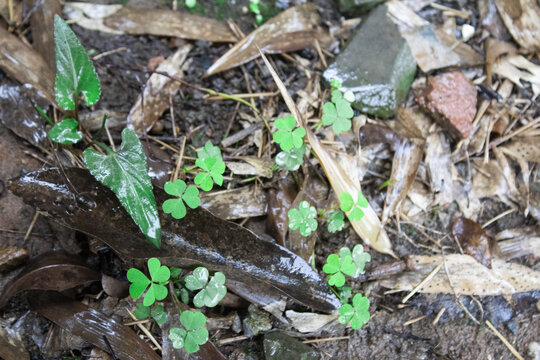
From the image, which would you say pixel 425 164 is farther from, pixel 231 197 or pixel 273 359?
pixel 273 359

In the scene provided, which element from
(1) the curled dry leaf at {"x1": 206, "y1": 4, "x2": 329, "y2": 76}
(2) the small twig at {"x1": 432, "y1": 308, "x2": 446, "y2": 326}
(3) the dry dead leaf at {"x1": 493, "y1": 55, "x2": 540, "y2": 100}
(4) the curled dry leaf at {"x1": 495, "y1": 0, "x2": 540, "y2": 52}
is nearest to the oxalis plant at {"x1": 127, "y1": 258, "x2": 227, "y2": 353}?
(2) the small twig at {"x1": 432, "y1": 308, "x2": 446, "y2": 326}

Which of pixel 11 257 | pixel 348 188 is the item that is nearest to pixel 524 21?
pixel 348 188

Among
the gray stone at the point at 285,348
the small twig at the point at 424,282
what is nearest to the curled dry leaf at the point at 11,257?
the gray stone at the point at 285,348

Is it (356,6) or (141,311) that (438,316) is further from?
(356,6)

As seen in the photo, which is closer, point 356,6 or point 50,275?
point 50,275

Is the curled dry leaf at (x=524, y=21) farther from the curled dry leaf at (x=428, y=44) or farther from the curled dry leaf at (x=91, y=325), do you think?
the curled dry leaf at (x=91, y=325)

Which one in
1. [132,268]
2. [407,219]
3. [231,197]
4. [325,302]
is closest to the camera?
[132,268]

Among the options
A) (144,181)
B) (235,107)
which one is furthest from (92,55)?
(144,181)
